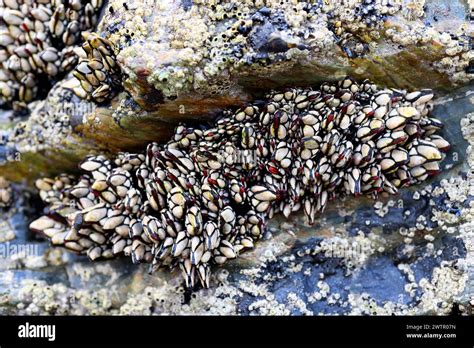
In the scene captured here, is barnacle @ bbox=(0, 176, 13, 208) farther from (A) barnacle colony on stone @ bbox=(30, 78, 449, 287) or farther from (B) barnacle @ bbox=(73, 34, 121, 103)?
(B) barnacle @ bbox=(73, 34, 121, 103)

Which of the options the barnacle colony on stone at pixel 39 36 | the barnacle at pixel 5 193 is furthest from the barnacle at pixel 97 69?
the barnacle at pixel 5 193

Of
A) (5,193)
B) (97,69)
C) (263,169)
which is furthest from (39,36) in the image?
(263,169)

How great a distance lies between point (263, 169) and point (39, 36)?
2264 millimetres

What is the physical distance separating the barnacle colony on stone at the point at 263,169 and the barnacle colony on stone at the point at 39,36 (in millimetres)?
1240

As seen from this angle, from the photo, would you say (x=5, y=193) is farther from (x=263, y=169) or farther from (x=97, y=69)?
(x=263, y=169)

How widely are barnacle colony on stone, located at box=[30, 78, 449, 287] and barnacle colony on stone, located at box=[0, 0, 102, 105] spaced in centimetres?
124

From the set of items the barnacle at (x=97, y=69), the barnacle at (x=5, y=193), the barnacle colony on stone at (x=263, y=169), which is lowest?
the barnacle at (x=5, y=193)

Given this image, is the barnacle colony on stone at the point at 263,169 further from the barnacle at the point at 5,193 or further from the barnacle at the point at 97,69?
the barnacle at the point at 5,193

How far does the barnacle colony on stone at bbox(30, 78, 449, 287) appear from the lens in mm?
3510

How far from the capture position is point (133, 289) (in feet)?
12.9

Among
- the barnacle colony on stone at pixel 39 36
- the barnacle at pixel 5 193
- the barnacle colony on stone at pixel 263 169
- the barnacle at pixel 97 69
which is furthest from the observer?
the barnacle at pixel 5 193

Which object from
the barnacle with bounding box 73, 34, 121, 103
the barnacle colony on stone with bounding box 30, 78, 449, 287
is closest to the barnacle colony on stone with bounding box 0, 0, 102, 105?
the barnacle with bounding box 73, 34, 121, 103

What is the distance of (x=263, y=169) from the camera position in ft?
11.9

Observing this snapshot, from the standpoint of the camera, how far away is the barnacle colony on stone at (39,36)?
13.4 feet
